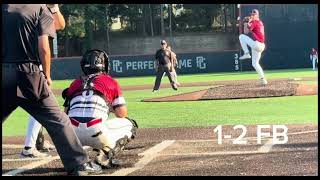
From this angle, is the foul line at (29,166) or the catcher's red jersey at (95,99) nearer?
the foul line at (29,166)

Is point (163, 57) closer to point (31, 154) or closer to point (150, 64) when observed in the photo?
point (31, 154)

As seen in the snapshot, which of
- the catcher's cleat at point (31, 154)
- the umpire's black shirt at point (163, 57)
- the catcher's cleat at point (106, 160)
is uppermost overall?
the catcher's cleat at point (106, 160)

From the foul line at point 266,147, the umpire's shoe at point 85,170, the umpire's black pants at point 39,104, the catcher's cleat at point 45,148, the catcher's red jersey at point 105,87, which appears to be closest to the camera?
the umpire's black pants at point 39,104

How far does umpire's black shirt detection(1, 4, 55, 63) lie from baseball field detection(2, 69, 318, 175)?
49.7 inches

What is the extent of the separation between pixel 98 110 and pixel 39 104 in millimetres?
784

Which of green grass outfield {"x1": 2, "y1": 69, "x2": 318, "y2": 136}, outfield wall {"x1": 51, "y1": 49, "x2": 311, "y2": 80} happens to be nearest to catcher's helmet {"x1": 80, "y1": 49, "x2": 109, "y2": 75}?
green grass outfield {"x1": 2, "y1": 69, "x2": 318, "y2": 136}

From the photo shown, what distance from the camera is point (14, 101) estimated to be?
A: 218 inches

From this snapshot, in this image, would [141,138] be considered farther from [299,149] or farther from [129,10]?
[129,10]

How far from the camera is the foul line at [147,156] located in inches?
234

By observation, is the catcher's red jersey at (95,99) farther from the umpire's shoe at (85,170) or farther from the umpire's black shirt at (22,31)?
the umpire's black shirt at (22,31)

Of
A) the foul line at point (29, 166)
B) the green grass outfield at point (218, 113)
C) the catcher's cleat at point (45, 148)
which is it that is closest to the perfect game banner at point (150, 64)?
the green grass outfield at point (218, 113)

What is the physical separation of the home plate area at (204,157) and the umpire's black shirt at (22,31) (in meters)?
1.26

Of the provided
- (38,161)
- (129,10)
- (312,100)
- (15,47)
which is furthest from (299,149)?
(129,10)
